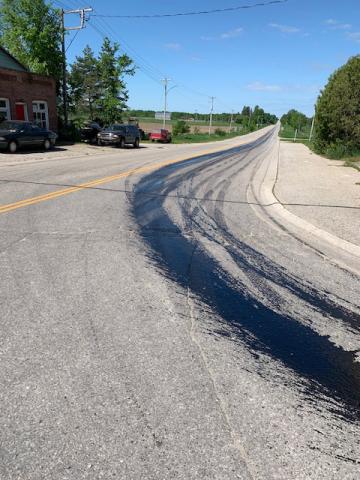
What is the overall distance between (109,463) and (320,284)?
11.8 ft

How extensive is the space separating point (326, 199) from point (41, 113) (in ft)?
83.3

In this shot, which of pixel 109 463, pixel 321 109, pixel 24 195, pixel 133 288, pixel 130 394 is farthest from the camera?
pixel 321 109

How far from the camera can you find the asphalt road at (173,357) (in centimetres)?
222

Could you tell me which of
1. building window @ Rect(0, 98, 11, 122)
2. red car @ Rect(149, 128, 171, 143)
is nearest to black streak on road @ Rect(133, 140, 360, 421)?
building window @ Rect(0, 98, 11, 122)

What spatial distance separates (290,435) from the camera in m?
2.41

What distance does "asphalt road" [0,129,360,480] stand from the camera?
2219mm

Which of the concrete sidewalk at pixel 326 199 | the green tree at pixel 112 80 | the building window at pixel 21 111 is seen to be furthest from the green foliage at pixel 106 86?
the concrete sidewalk at pixel 326 199

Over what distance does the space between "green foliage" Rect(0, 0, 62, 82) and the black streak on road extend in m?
35.4

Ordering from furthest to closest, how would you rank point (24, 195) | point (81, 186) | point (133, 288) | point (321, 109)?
point (321, 109) < point (81, 186) < point (24, 195) < point (133, 288)

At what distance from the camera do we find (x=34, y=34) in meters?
34.7

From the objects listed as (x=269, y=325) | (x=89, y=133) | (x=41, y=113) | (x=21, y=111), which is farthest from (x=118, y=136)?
(x=269, y=325)

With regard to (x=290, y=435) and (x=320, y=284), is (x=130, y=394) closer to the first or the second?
(x=290, y=435)

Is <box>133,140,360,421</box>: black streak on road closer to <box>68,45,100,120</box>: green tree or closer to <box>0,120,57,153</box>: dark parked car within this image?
<box>0,120,57,153</box>: dark parked car

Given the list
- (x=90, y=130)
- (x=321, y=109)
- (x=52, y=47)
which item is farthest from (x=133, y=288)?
(x=52, y=47)
